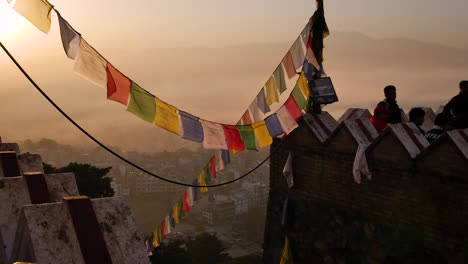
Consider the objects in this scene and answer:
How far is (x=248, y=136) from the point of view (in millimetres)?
9508

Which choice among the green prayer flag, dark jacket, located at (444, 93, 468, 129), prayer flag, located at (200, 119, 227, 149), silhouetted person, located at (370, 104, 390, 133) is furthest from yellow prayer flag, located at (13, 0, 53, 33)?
dark jacket, located at (444, 93, 468, 129)

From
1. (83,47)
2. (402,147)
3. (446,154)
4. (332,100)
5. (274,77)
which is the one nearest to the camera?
(83,47)

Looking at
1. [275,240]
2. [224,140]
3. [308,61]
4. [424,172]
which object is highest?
[308,61]

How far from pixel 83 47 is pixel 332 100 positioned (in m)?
4.79

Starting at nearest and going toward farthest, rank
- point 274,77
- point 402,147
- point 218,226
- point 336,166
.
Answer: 1. point 402,147
2. point 336,166
3. point 274,77
4. point 218,226

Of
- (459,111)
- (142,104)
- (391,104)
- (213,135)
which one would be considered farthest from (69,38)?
(459,111)

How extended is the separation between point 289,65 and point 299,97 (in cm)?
69

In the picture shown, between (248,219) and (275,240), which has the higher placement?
(275,240)

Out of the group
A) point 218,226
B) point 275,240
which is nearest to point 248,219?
point 218,226

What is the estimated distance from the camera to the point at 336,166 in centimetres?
849

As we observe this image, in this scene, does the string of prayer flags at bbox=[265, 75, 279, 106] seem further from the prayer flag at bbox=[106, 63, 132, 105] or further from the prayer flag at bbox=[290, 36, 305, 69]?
the prayer flag at bbox=[106, 63, 132, 105]

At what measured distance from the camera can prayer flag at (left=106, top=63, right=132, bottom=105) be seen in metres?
6.69

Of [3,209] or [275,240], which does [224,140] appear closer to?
[275,240]

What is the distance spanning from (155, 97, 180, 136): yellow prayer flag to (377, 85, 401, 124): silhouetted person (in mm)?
3462
